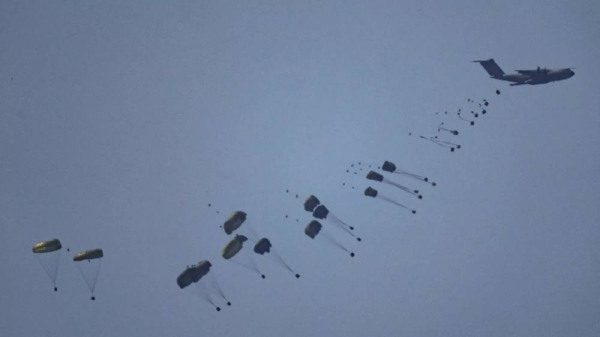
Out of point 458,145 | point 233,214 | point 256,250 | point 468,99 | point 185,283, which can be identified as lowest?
point 185,283

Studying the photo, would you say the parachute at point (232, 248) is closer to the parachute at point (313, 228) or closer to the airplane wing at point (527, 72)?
the parachute at point (313, 228)

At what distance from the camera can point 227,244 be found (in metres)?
51.8

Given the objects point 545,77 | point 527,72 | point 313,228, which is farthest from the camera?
point 527,72

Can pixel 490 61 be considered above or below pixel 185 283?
above

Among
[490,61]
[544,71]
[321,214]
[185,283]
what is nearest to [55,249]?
[185,283]

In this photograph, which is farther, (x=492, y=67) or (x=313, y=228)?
(x=492, y=67)

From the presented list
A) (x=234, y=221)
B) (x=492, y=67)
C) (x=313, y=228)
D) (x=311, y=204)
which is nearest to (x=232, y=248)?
(x=234, y=221)

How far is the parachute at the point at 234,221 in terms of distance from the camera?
170 feet

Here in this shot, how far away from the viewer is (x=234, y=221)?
5234cm

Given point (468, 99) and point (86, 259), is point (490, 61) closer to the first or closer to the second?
point (468, 99)

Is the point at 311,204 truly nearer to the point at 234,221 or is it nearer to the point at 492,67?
the point at 234,221

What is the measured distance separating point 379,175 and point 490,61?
80.7 feet

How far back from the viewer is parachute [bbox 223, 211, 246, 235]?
170ft

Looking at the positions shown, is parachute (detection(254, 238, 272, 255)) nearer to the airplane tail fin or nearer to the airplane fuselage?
the airplane tail fin
